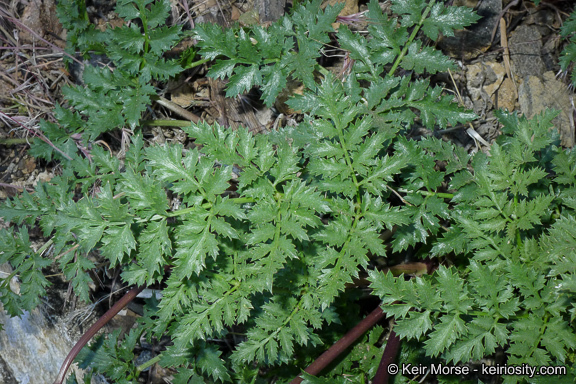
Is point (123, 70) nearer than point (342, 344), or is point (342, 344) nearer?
point (342, 344)

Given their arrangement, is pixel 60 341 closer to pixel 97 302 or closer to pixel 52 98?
pixel 97 302

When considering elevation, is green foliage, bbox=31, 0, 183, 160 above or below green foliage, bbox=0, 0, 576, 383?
above

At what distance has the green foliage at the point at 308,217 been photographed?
240 centimetres

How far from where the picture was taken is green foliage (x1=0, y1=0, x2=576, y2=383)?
94.7 inches

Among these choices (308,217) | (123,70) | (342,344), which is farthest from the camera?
(123,70)

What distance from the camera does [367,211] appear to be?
2.54 meters

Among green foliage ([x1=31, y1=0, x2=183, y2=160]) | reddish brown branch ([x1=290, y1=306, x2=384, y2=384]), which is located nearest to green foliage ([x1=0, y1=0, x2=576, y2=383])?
green foliage ([x1=31, y1=0, x2=183, y2=160])

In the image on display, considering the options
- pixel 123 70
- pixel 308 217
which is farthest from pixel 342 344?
pixel 123 70

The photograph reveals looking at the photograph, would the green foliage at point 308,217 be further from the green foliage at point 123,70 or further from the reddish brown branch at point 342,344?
the reddish brown branch at point 342,344

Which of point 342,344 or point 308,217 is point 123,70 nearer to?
point 308,217

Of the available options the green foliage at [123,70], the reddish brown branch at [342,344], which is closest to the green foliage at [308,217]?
the green foliage at [123,70]

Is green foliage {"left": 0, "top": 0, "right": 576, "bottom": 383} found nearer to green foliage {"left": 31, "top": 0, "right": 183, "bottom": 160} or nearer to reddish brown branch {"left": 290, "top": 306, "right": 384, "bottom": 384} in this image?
green foliage {"left": 31, "top": 0, "right": 183, "bottom": 160}

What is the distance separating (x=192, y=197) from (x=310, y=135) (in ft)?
2.85

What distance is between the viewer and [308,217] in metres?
2.32
